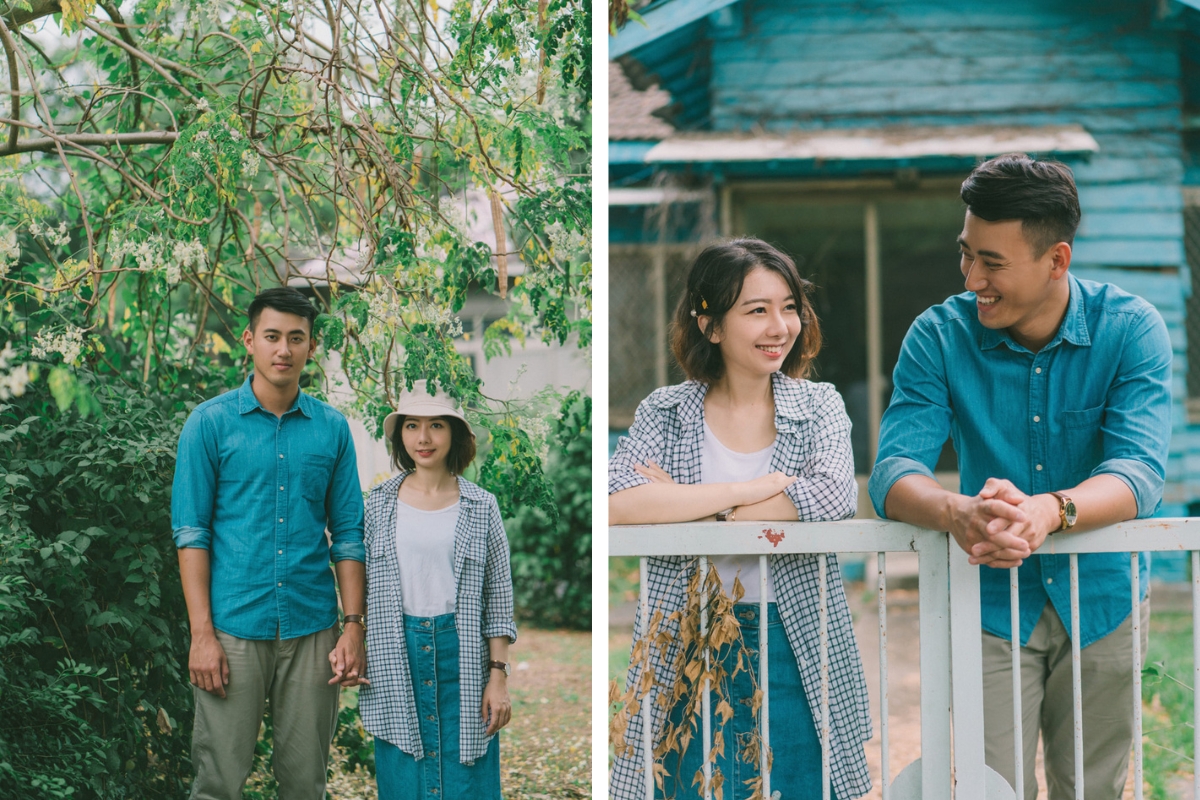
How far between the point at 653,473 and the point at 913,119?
16.5 ft

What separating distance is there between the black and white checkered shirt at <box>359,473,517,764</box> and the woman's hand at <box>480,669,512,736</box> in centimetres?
2

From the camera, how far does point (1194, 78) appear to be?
6.41 metres

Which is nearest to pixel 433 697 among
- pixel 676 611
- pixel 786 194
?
pixel 676 611

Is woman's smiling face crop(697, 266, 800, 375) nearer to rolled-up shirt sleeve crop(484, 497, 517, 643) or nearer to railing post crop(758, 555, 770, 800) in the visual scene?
railing post crop(758, 555, 770, 800)

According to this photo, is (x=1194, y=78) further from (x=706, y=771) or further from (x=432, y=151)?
(x=706, y=771)

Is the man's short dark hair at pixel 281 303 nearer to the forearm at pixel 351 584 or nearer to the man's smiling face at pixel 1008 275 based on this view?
the forearm at pixel 351 584

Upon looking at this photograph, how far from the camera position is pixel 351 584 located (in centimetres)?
296

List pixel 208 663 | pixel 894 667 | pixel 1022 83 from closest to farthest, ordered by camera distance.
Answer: pixel 208 663
pixel 894 667
pixel 1022 83

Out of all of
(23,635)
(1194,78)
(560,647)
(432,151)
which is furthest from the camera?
(560,647)

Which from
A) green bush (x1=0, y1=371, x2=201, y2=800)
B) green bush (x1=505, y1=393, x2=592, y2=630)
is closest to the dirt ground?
green bush (x1=505, y1=393, x2=592, y2=630)

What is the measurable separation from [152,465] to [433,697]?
1201mm

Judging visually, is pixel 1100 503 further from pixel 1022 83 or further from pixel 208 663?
pixel 1022 83

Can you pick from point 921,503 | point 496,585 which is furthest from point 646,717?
point 496,585

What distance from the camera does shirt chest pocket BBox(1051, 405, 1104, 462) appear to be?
7.48 feet
